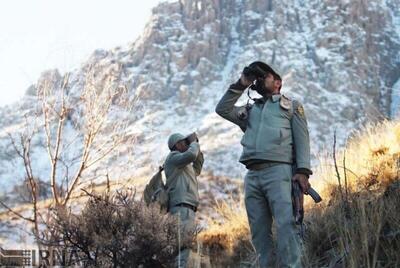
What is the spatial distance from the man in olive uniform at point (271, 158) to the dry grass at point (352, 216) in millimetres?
329

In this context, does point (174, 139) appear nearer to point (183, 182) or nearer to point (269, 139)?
point (183, 182)

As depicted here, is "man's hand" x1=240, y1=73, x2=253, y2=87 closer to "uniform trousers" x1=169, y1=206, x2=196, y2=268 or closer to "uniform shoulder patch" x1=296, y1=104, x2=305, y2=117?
"uniform shoulder patch" x1=296, y1=104, x2=305, y2=117

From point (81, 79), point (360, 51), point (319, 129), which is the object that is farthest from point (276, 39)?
point (81, 79)

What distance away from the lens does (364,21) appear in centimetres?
10906

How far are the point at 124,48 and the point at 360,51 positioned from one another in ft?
148

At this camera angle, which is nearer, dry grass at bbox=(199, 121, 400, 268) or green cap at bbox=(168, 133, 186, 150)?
dry grass at bbox=(199, 121, 400, 268)

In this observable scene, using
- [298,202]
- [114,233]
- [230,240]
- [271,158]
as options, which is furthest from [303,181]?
[230,240]

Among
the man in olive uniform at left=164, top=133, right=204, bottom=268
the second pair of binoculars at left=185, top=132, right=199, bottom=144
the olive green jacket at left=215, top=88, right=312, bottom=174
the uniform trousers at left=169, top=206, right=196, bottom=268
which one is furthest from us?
the second pair of binoculars at left=185, top=132, right=199, bottom=144

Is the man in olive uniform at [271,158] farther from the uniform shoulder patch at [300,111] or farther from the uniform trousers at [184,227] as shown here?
the uniform trousers at [184,227]

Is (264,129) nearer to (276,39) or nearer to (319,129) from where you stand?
(319,129)

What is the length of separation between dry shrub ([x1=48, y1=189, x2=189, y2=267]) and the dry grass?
122 centimetres

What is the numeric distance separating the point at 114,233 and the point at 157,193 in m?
1.53

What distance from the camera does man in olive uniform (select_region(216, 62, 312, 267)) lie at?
386 cm

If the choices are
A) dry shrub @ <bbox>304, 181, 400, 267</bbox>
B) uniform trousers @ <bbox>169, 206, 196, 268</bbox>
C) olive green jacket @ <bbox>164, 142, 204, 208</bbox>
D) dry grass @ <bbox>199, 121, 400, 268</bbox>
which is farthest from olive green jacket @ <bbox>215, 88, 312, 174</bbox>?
olive green jacket @ <bbox>164, 142, 204, 208</bbox>
